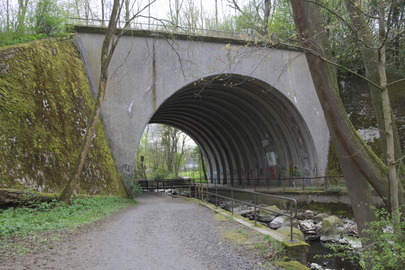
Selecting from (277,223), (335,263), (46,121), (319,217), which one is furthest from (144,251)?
(319,217)

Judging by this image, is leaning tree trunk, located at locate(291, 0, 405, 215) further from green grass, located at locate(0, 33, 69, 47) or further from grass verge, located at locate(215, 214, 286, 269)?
green grass, located at locate(0, 33, 69, 47)

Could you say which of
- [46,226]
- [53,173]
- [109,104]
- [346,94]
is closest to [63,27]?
[109,104]

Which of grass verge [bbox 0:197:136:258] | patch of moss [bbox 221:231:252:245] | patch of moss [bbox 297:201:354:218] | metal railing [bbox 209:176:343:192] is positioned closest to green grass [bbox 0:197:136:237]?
grass verge [bbox 0:197:136:258]

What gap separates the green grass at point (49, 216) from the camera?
5.43 metres

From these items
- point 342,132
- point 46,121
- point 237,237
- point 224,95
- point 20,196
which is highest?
point 224,95

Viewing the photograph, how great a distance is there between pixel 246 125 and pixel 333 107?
1544 cm

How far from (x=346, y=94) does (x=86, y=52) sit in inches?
559

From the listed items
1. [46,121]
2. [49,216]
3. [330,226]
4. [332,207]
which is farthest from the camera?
[332,207]

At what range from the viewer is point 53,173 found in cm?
888

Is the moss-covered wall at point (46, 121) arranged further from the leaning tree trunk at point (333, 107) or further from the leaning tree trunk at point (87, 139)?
the leaning tree trunk at point (333, 107)

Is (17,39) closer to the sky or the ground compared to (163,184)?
closer to the sky

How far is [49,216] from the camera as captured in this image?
662 cm

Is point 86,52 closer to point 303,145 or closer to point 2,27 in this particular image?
point 2,27

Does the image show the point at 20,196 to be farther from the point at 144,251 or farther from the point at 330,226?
the point at 330,226
